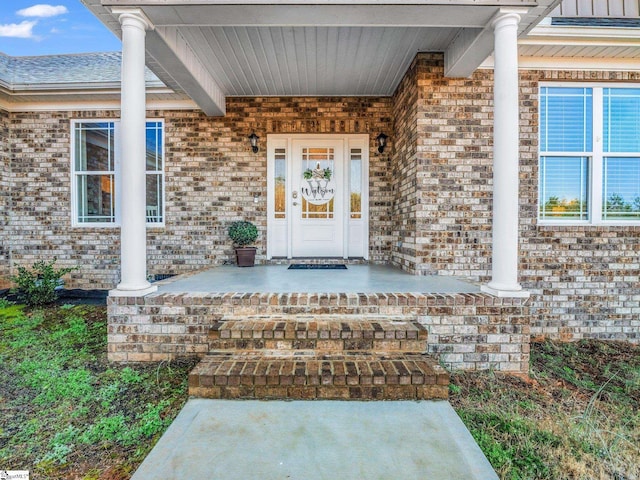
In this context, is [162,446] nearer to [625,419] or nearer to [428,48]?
[625,419]

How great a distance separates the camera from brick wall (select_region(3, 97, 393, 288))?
534 centimetres

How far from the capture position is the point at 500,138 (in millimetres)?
3027

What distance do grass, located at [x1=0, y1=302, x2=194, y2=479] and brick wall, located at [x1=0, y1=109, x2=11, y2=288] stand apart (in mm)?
2401

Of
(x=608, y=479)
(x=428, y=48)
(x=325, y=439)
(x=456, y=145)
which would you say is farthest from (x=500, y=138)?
Answer: (x=325, y=439)

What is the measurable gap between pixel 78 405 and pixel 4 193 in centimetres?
495

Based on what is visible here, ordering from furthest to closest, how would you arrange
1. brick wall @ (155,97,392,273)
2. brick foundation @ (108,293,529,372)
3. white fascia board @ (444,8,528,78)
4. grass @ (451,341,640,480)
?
brick wall @ (155,97,392,273) < white fascia board @ (444,8,528,78) < brick foundation @ (108,293,529,372) < grass @ (451,341,640,480)

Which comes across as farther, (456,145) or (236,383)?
(456,145)

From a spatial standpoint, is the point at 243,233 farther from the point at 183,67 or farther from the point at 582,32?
the point at 582,32

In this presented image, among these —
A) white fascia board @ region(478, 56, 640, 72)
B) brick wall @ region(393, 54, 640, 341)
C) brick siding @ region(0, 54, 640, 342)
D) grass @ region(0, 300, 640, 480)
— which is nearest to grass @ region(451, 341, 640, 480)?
grass @ region(0, 300, 640, 480)

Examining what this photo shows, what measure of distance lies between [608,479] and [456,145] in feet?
11.5

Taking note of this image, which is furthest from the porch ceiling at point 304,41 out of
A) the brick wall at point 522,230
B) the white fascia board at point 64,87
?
the white fascia board at point 64,87

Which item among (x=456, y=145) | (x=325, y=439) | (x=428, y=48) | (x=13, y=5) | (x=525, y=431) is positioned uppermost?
(x=13, y=5)

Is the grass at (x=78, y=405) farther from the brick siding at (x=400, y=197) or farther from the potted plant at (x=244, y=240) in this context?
the brick siding at (x=400, y=197)

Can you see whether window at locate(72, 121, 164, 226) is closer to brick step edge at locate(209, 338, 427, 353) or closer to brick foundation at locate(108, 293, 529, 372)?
brick foundation at locate(108, 293, 529, 372)
